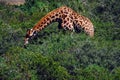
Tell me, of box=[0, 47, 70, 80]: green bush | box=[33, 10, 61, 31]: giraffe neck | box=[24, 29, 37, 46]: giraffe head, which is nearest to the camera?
box=[0, 47, 70, 80]: green bush

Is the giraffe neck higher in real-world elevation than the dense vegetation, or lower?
higher

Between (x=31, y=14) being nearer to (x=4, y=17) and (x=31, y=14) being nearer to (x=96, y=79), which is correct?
(x=4, y=17)

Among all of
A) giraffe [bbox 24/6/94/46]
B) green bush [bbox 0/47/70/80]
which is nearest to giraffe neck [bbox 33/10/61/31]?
giraffe [bbox 24/6/94/46]

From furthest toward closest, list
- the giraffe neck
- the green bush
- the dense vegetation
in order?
the giraffe neck < the dense vegetation < the green bush

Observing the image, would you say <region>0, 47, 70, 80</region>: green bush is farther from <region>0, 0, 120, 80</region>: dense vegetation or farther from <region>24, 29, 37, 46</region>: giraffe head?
<region>24, 29, 37, 46</region>: giraffe head

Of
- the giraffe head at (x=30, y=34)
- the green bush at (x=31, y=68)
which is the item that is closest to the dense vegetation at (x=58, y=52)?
the green bush at (x=31, y=68)

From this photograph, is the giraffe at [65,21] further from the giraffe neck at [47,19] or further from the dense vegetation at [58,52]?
the dense vegetation at [58,52]

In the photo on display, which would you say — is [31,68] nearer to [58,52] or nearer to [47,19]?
[58,52]
